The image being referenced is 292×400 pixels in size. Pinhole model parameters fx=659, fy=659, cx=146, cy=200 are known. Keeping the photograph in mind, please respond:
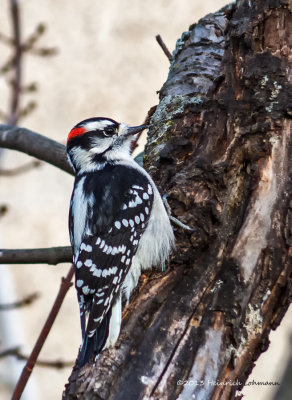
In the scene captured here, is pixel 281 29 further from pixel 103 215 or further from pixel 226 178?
pixel 103 215

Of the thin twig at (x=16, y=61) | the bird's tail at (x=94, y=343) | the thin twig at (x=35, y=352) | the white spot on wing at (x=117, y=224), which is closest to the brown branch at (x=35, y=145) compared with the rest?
the thin twig at (x=16, y=61)

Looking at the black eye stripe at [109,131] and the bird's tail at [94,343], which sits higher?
the black eye stripe at [109,131]

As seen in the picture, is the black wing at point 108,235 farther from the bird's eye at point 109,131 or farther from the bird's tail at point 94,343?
the bird's eye at point 109,131

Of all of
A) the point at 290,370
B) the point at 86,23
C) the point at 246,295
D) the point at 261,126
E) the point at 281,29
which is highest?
the point at 86,23

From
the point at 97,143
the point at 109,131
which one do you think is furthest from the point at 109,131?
the point at 97,143

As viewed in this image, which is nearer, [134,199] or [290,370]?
[134,199]

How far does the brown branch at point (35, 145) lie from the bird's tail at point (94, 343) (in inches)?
61.5

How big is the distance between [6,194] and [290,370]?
6.54 meters

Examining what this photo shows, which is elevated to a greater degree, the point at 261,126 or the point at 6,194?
the point at 261,126

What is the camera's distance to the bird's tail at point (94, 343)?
2.68m

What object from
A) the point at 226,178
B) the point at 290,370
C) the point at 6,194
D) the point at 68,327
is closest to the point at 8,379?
the point at 68,327

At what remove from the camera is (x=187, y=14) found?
10.4 meters

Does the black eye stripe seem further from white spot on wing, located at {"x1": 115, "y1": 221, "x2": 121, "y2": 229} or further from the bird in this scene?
white spot on wing, located at {"x1": 115, "y1": 221, "x2": 121, "y2": 229}

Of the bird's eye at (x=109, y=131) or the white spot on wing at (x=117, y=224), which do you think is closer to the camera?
the white spot on wing at (x=117, y=224)
